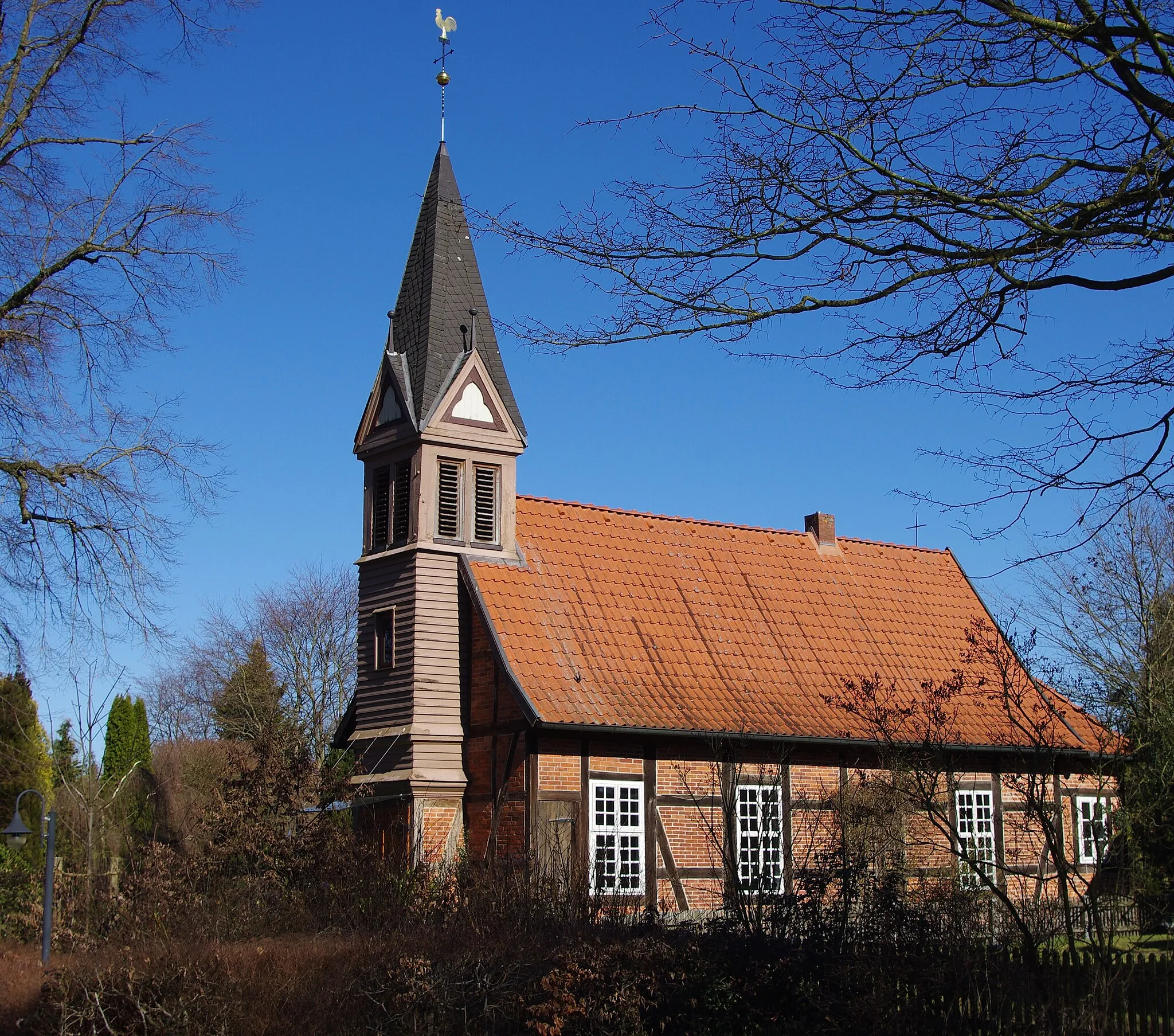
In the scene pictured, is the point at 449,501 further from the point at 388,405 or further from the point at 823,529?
the point at 823,529

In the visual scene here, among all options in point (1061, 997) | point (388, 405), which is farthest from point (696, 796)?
point (1061, 997)

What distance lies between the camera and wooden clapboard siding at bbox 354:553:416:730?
24.5 meters

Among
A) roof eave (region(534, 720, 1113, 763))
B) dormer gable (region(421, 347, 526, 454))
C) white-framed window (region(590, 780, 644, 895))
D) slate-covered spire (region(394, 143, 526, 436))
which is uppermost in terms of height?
slate-covered spire (region(394, 143, 526, 436))

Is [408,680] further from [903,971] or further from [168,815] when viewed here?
[168,815]

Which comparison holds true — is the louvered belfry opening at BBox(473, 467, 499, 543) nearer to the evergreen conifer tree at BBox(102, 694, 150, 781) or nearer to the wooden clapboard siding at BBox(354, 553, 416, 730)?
the wooden clapboard siding at BBox(354, 553, 416, 730)

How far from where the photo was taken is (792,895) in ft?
40.5

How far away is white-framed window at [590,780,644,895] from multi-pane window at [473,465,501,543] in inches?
206

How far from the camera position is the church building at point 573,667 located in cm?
2306

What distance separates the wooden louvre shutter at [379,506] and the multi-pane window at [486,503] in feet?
5.49

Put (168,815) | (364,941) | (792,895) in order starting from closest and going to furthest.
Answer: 1. (364,941)
2. (792,895)
3. (168,815)

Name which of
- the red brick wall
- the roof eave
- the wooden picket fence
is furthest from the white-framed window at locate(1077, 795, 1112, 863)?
the roof eave

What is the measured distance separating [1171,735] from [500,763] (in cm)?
1067

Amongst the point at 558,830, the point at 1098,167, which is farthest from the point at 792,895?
the point at 558,830

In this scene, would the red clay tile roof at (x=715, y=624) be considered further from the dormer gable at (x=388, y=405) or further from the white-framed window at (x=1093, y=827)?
the dormer gable at (x=388, y=405)
